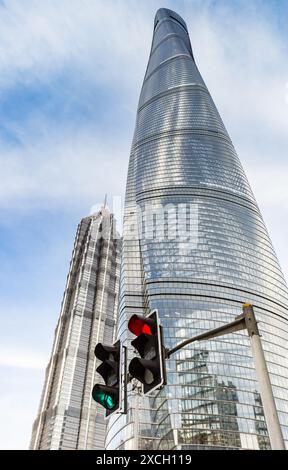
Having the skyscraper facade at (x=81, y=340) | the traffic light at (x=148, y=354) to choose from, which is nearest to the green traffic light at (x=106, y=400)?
the traffic light at (x=148, y=354)

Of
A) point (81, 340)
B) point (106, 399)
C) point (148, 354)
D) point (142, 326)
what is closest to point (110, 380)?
point (106, 399)

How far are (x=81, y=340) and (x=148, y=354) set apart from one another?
126 m

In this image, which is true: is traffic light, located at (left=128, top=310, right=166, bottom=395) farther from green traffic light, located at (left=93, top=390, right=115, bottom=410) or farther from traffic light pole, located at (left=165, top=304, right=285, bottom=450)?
Result: green traffic light, located at (left=93, top=390, right=115, bottom=410)

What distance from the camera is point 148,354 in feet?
16.4

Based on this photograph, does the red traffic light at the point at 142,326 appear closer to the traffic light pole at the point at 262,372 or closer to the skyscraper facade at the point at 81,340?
the traffic light pole at the point at 262,372

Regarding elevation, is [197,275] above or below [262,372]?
above

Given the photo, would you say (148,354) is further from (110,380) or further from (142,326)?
(110,380)

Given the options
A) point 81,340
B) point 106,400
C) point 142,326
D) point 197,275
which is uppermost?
point 81,340

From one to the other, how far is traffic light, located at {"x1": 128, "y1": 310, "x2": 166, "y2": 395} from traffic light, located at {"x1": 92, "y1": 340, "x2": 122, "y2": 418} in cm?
60

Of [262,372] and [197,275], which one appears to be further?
[197,275]

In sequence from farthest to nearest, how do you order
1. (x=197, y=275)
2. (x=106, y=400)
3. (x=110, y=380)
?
(x=197, y=275), (x=110, y=380), (x=106, y=400)

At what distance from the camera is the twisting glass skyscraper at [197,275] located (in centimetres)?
7325
